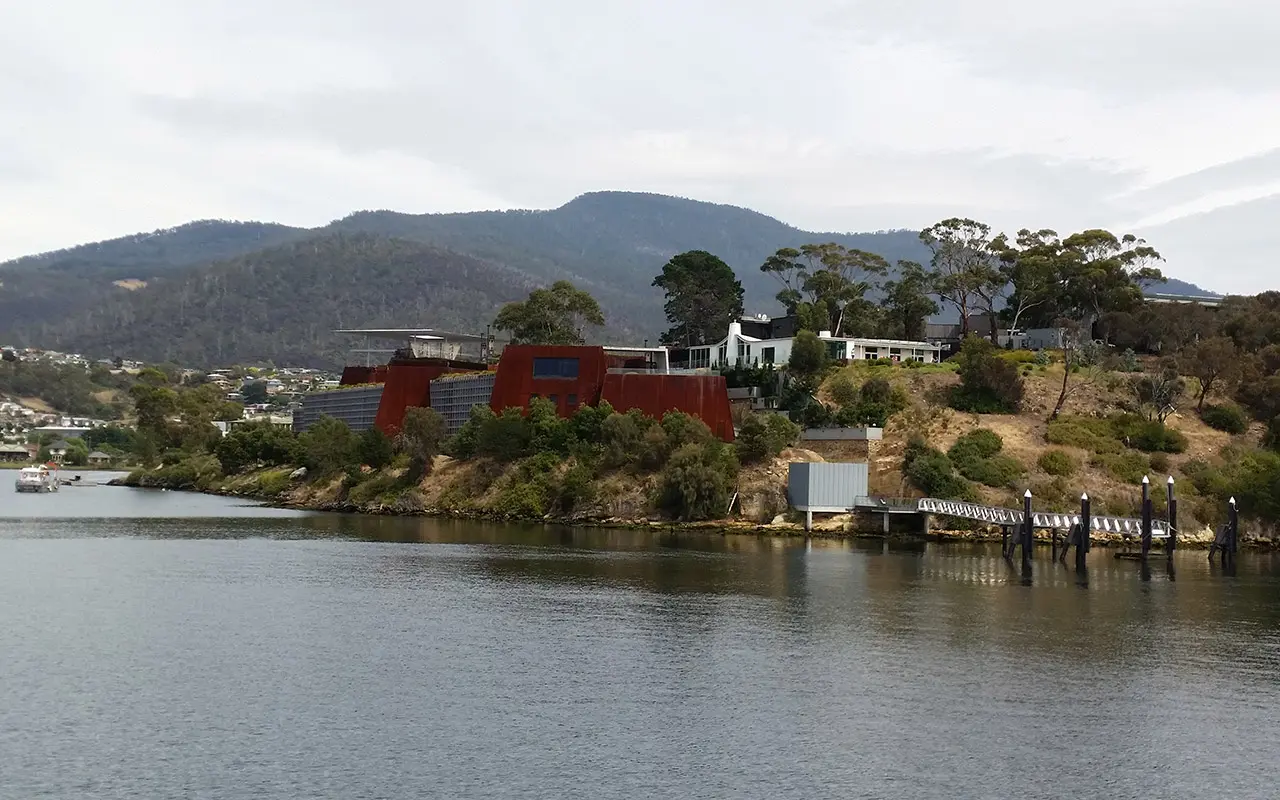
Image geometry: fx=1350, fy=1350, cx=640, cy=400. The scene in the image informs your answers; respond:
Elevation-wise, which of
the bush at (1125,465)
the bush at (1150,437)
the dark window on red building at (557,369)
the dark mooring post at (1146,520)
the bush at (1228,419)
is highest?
the dark window on red building at (557,369)

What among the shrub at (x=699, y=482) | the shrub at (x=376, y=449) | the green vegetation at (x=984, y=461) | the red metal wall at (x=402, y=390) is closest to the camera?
the shrub at (x=699, y=482)

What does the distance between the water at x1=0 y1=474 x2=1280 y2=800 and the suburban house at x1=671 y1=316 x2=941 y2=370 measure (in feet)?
143

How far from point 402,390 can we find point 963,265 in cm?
5624

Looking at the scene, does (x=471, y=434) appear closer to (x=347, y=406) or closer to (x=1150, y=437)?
(x=347, y=406)

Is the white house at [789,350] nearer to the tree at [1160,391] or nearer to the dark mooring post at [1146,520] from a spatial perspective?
the tree at [1160,391]

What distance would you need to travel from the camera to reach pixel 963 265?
133750 millimetres

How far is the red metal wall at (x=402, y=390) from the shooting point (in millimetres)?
120188

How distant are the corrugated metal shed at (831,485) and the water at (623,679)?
19.1m

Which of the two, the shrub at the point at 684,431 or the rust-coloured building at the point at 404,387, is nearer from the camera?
the shrub at the point at 684,431

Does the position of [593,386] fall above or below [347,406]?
above

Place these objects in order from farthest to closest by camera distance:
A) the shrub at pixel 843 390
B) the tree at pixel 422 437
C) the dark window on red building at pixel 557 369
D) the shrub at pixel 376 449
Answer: the shrub at pixel 376 449 < the tree at pixel 422 437 < the dark window on red building at pixel 557 369 < the shrub at pixel 843 390

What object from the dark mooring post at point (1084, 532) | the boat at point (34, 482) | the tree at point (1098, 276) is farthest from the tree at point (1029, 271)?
the boat at point (34, 482)

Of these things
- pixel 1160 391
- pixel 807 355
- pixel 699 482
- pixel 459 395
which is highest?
pixel 807 355

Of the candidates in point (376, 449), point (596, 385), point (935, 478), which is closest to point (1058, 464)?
point (935, 478)
